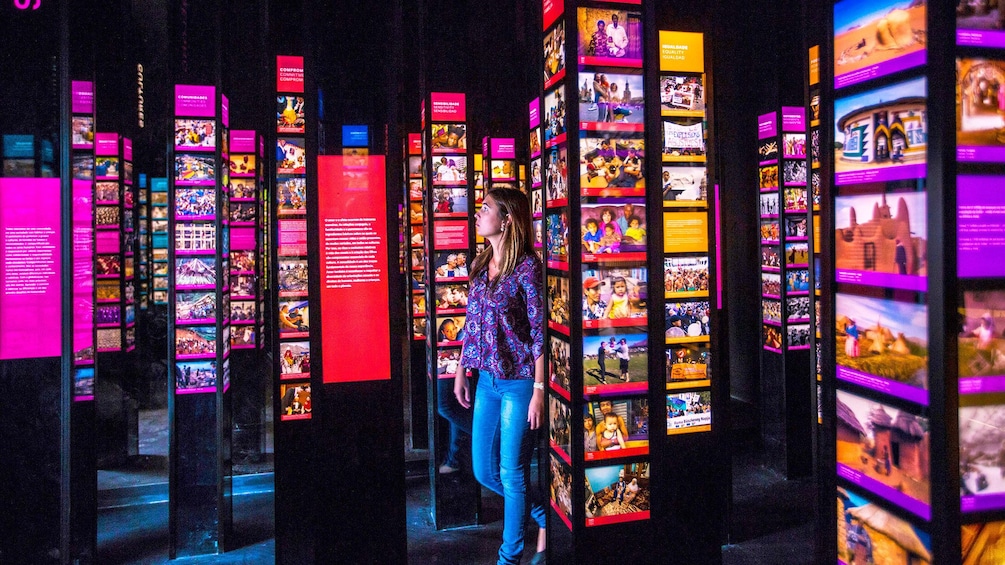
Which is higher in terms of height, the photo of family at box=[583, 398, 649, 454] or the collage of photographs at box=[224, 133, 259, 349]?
the collage of photographs at box=[224, 133, 259, 349]

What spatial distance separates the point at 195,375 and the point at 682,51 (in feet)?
11.5

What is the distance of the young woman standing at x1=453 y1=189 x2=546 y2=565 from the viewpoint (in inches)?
132

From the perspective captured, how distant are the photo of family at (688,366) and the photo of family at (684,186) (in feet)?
2.37

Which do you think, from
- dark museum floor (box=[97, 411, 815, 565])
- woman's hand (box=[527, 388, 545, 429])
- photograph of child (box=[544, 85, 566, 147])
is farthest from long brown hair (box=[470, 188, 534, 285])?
dark museum floor (box=[97, 411, 815, 565])

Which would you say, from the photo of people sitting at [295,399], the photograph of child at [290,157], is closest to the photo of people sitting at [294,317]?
the photo of people sitting at [295,399]

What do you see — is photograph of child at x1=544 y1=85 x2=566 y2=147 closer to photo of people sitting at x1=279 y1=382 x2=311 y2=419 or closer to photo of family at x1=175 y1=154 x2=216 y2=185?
photo of people sitting at x1=279 y1=382 x2=311 y2=419


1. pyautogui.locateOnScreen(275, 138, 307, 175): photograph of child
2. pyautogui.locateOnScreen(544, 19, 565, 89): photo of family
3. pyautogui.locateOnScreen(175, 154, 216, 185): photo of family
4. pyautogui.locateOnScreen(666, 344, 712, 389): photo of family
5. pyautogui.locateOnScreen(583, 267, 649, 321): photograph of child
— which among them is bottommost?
pyautogui.locateOnScreen(666, 344, 712, 389): photo of family

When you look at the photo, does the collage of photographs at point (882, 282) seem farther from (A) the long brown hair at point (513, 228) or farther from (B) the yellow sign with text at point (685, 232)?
(A) the long brown hair at point (513, 228)

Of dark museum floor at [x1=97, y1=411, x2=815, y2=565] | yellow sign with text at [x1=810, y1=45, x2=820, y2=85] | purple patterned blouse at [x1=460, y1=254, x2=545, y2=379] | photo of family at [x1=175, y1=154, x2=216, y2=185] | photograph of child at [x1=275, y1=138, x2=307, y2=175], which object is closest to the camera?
photograph of child at [x1=275, y1=138, x2=307, y2=175]

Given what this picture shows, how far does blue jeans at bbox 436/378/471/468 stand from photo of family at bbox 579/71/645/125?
2.31 meters

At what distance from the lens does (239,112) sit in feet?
20.5

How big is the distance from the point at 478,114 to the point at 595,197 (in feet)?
9.65

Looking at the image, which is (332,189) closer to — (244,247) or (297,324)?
(297,324)

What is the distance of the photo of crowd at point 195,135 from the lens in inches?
165
